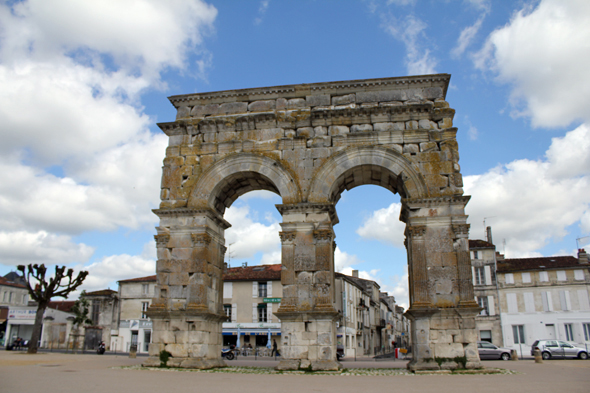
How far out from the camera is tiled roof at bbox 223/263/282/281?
36350mm

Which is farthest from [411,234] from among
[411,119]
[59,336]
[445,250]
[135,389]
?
[59,336]

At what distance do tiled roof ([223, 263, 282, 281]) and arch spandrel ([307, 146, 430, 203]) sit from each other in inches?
840

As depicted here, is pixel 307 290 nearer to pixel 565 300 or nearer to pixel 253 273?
pixel 253 273

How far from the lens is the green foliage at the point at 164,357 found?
14359 mm

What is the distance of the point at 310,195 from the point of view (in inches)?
596

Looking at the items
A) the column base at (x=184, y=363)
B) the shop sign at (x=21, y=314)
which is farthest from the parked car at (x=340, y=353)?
the shop sign at (x=21, y=314)

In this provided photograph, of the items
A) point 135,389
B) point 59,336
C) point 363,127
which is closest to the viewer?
point 135,389

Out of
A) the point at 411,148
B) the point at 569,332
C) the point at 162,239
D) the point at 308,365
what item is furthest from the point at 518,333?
the point at 162,239

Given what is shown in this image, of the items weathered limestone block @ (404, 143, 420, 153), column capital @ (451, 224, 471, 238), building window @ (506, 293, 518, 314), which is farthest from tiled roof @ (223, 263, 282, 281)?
column capital @ (451, 224, 471, 238)

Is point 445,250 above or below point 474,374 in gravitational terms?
above

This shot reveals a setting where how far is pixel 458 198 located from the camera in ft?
47.2

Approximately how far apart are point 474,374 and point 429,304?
2.16m

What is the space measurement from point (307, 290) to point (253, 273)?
2448 centimetres

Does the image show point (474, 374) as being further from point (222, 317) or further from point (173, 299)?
point (173, 299)
